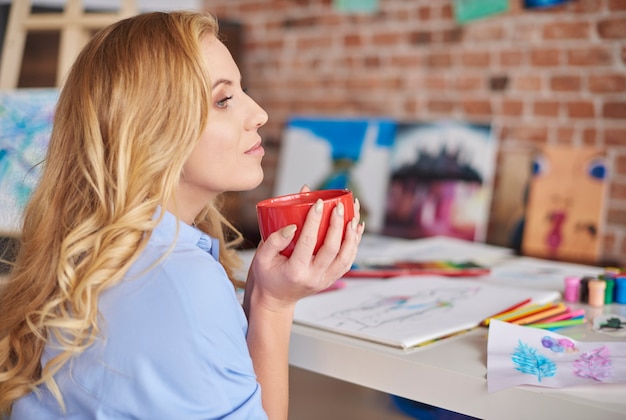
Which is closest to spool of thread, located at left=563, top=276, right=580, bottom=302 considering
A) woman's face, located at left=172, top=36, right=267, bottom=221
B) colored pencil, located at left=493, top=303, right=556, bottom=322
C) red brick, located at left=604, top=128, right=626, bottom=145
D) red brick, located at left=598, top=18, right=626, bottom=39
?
colored pencil, located at left=493, top=303, right=556, bottom=322

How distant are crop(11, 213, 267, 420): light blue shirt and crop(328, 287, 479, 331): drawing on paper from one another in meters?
0.31

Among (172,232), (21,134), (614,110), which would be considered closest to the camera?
(172,232)

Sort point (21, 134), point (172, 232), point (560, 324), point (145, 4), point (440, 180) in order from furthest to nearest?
point (145, 4) < point (440, 180) < point (21, 134) < point (560, 324) < point (172, 232)

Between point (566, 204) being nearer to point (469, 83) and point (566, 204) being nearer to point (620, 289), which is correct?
point (469, 83)

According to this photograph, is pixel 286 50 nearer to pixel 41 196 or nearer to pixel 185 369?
pixel 41 196

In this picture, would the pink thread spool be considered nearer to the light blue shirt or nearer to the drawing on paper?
the drawing on paper

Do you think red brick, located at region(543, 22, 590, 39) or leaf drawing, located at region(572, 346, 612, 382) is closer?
leaf drawing, located at region(572, 346, 612, 382)

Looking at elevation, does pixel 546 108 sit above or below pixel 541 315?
above

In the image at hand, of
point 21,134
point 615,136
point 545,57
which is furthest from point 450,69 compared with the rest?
point 21,134

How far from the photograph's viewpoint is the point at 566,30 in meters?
2.01

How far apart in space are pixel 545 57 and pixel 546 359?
1286 mm

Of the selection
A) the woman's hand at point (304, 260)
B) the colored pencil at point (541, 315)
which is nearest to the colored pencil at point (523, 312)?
the colored pencil at point (541, 315)

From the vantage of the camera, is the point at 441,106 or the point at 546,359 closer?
the point at 546,359

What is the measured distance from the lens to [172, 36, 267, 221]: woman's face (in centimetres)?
98
